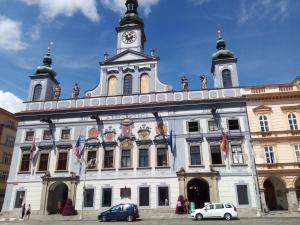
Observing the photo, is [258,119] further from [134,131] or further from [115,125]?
[115,125]

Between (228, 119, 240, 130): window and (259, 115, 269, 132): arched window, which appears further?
(228, 119, 240, 130): window

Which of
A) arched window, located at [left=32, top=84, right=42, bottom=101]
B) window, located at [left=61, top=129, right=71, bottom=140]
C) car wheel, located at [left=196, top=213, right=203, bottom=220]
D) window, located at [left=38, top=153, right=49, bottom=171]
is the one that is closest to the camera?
car wheel, located at [left=196, top=213, right=203, bottom=220]

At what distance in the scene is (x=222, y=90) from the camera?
110 ft

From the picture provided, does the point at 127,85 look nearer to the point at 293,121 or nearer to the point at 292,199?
the point at 293,121

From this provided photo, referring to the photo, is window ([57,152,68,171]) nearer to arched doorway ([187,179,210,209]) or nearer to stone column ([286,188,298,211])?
arched doorway ([187,179,210,209])

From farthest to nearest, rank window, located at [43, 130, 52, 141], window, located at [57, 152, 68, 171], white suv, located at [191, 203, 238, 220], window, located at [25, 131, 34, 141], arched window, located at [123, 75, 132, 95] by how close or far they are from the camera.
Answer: arched window, located at [123, 75, 132, 95] → window, located at [25, 131, 34, 141] → window, located at [43, 130, 52, 141] → window, located at [57, 152, 68, 171] → white suv, located at [191, 203, 238, 220]

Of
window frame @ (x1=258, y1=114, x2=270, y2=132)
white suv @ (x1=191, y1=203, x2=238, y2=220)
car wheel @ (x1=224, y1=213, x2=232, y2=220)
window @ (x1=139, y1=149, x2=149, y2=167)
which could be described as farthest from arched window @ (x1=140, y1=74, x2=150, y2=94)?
car wheel @ (x1=224, y1=213, x2=232, y2=220)

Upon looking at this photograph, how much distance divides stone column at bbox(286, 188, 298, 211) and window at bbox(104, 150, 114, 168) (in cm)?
1863

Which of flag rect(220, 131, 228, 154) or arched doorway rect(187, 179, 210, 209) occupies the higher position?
flag rect(220, 131, 228, 154)

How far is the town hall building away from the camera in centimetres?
2992

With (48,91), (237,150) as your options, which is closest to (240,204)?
(237,150)

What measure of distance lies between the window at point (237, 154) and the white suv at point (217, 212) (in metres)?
7.13

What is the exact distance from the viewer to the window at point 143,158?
103ft

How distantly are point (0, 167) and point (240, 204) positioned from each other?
116ft
